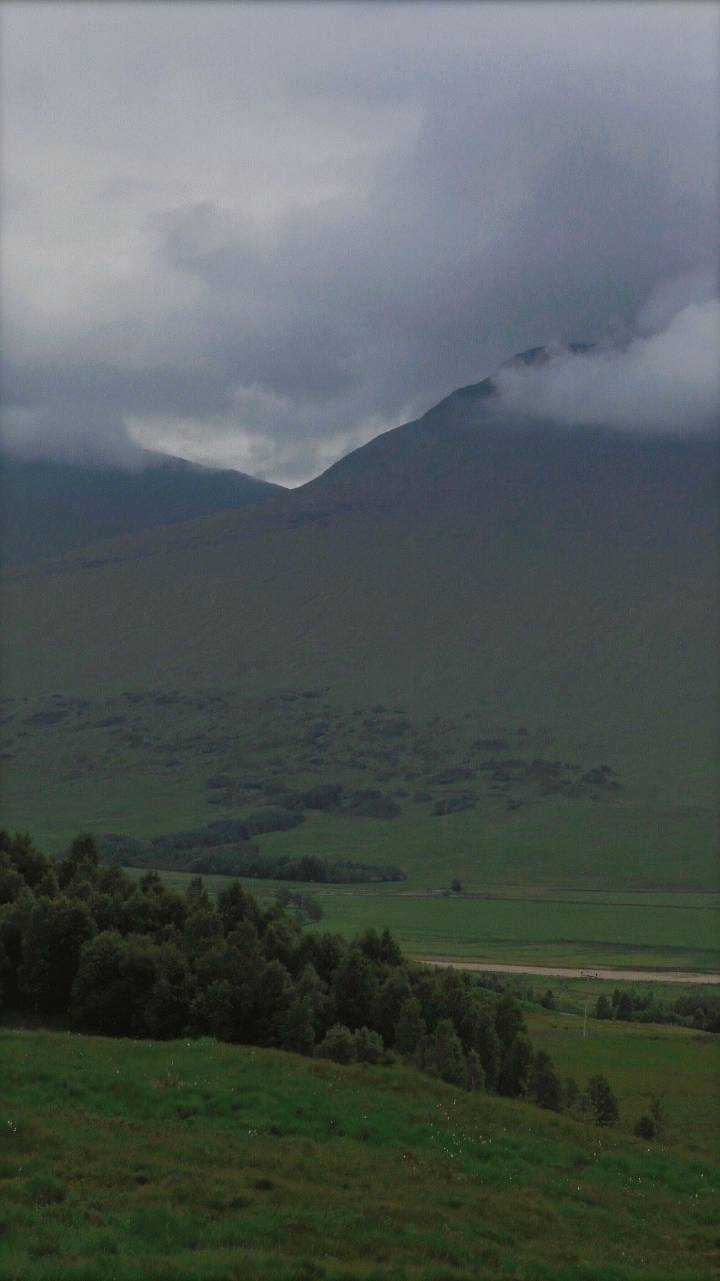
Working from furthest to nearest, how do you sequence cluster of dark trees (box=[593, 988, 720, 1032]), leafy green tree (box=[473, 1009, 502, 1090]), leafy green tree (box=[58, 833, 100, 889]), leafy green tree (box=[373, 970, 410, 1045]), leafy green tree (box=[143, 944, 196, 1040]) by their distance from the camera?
cluster of dark trees (box=[593, 988, 720, 1032]) → leafy green tree (box=[58, 833, 100, 889]) → leafy green tree (box=[373, 970, 410, 1045]) → leafy green tree (box=[473, 1009, 502, 1090]) → leafy green tree (box=[143, 944, 196, 1040])

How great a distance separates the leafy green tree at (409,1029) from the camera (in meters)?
34.1

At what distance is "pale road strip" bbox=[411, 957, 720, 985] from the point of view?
103 meters

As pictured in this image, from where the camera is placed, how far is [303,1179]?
1845 cm

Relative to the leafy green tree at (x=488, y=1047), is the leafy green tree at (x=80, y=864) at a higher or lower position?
higher

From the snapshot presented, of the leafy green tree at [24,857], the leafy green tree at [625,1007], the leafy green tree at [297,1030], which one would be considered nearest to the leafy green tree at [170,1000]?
the leafy green tree at [297,1030]

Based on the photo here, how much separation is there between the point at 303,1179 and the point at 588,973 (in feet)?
308

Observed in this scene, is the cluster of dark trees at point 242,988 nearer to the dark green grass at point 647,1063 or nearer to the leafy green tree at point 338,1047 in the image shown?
the leafy green tree at point 338,1047

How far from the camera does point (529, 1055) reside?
37.7 meters

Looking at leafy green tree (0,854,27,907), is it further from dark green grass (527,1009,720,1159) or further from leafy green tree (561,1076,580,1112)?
dark green grass (527,1009,720,1159)

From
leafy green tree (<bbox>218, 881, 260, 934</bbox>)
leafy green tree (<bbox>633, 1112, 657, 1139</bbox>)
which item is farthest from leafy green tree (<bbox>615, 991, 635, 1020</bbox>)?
leafy green tree (<bbox>633, 1112, 657, 1139</bbox>)

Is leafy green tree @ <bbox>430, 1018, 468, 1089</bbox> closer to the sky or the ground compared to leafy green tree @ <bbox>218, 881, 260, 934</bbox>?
closer to the ground

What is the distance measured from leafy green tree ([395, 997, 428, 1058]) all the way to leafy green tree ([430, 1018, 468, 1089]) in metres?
1.11

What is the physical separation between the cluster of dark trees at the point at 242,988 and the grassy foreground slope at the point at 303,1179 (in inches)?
205

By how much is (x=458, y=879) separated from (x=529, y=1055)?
137161 mm
